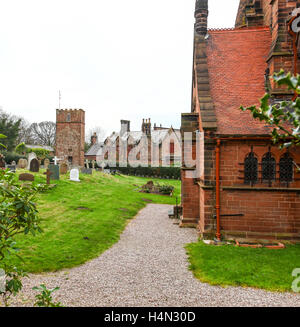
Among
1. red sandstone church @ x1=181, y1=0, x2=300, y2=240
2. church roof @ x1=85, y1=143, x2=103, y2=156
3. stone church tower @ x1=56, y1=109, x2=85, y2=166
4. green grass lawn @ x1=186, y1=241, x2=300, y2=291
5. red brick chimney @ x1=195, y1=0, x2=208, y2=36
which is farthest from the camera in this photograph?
church roof @ x1=85, y1=143, x2=103, y2=156

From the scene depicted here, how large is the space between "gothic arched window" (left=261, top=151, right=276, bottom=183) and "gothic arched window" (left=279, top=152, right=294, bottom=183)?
0.27m

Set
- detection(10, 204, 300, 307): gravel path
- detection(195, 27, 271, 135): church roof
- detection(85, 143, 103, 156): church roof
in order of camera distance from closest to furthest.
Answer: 1. detection(10, 204, 300, 307): gravel path
2. detection(195, 27, 271, 135): church roof
3. detection(85, 143, 103, 156): church roof

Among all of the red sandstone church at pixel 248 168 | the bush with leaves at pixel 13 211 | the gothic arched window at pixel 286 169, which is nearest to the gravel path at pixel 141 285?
the bush with leaves at pixel 13 211

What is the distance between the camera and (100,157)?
58.3 m

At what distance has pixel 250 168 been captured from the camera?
1005cm

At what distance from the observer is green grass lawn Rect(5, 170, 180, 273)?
324 inches

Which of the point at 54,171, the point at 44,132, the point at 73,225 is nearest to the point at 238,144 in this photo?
the point at 73,225

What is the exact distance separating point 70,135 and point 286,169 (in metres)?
43.0

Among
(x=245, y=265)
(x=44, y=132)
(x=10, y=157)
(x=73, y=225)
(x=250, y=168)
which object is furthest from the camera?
(x=44, y=132)

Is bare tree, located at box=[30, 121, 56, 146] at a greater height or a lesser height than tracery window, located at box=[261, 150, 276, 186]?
greater

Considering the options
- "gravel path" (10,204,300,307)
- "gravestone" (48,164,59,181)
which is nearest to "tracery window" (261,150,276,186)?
"gravel path" (10,204,300,307)

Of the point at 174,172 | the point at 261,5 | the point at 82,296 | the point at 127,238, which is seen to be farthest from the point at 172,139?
the point at 82,296

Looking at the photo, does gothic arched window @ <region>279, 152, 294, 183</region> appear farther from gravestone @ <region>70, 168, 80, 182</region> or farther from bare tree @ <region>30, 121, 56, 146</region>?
bare tree @ <region>30, 121, 56, 146</region>

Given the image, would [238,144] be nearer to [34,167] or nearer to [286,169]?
[286,169]
